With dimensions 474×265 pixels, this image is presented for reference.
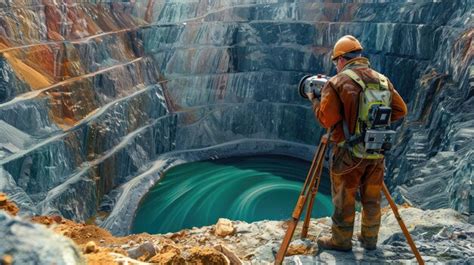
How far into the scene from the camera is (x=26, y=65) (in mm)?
17219

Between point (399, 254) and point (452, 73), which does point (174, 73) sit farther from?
point (399, 254)

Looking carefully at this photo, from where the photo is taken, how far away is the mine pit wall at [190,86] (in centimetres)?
1511

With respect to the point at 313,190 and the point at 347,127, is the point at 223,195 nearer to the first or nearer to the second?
the point at 313,190

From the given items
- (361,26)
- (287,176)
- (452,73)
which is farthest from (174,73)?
(452,73)

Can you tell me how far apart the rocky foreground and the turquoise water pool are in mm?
10000

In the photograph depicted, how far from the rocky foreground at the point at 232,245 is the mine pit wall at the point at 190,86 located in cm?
273

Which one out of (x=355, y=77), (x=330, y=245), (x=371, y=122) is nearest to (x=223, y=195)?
(x=330, y=245)

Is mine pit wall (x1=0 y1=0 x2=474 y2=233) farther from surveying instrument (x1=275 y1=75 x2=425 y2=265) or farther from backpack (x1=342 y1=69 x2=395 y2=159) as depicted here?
backpack (x1=342 y1=69 x2=395 y2=159)

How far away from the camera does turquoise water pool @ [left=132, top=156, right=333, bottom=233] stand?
60.5 ft

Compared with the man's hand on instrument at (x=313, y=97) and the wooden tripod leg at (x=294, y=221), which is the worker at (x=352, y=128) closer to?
the man's hand on instrument at (x=313, y=97)

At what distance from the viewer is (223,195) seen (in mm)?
20609

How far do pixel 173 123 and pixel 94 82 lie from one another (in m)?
6.99

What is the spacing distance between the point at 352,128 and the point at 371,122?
25 centimetres

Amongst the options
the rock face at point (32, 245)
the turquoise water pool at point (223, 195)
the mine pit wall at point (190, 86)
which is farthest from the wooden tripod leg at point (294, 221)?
the turquoise water pool at point (223, 195)
